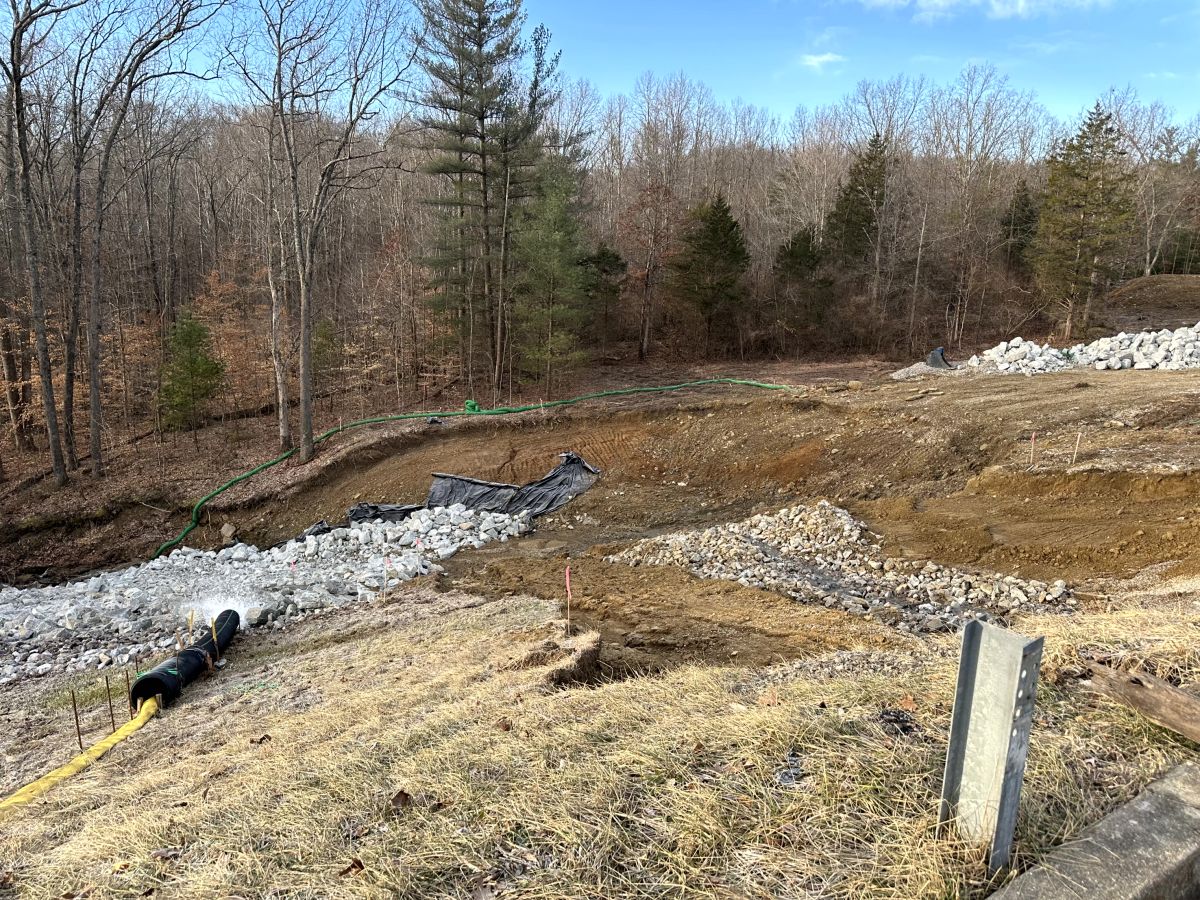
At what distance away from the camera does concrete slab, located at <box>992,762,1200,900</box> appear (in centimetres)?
199

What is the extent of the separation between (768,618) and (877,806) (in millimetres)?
5371

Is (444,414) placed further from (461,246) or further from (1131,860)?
(1131,860)

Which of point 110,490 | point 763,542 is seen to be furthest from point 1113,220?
point 110,490

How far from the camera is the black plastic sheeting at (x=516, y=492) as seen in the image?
47.8 ft

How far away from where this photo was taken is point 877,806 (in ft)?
7.87

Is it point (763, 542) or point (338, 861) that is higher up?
point (338, 861)

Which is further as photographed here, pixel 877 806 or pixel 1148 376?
pixel 1148 376

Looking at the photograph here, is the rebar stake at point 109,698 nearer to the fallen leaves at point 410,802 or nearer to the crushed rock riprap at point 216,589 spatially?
the crushed rock riprap at point 216,589

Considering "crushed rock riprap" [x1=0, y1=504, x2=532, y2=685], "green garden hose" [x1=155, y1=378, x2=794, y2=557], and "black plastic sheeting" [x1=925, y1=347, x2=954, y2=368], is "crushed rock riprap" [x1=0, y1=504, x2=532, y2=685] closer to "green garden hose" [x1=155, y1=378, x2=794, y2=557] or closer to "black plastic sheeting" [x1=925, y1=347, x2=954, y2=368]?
"green garden hose" [x1=155, y1=378, x2=794, y2=557]

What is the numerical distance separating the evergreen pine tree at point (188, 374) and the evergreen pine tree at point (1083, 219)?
30285 millimetres

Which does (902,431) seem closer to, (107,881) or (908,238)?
(107,881)

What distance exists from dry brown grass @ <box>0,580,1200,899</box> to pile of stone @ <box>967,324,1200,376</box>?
55.1 ft

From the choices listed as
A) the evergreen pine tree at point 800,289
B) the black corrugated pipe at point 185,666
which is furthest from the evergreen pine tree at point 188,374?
the evergreen pine tree at point 800,289

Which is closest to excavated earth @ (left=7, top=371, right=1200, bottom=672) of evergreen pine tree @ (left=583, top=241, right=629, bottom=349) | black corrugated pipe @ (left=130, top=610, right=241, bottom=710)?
black corrugated pipe @ (left=130, top=610, right=241, bottom=710)
